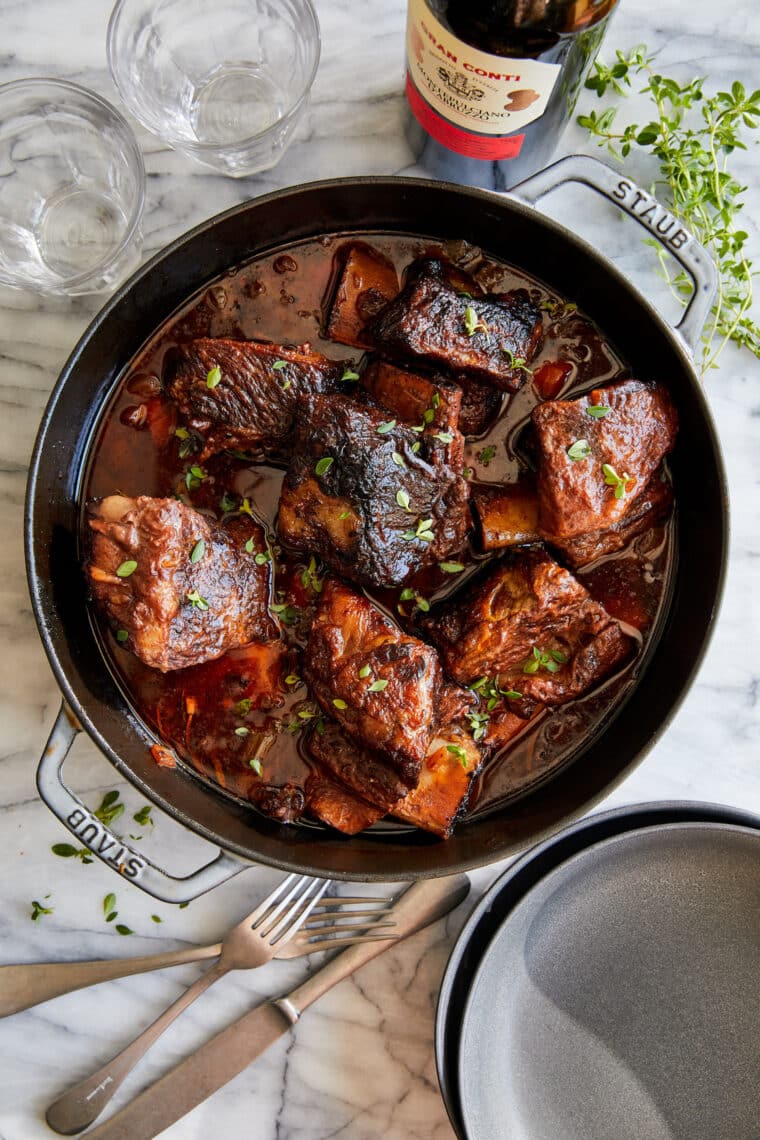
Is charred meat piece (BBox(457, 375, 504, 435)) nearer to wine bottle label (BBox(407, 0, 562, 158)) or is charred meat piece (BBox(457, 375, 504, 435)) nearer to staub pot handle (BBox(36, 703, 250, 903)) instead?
wine bottle label (BBox(407, 0, 562, 158))

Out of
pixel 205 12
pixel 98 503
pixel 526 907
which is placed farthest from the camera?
pixel 205 12

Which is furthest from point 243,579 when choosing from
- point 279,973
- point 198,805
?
point 279,973

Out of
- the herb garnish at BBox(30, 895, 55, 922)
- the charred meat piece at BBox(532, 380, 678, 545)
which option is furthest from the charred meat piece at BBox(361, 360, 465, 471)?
the herb garnish at BBox(30, 895, 55, 922)

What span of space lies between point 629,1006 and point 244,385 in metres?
2.51

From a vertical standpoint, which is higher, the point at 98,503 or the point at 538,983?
the point at 98,503

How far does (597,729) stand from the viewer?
3.23m

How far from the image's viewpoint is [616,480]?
289cm

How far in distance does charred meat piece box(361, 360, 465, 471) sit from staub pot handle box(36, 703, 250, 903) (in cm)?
146

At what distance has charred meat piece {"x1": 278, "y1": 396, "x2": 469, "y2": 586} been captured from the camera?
9.23 feet

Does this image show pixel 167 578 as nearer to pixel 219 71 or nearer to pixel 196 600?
pixel 196 600

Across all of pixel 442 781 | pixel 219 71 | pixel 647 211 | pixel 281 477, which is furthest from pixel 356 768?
pixel 219 71

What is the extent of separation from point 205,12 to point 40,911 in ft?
11.0

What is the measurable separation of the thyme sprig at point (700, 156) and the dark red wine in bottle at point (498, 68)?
449mm

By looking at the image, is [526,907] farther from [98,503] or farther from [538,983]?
[98,503]
